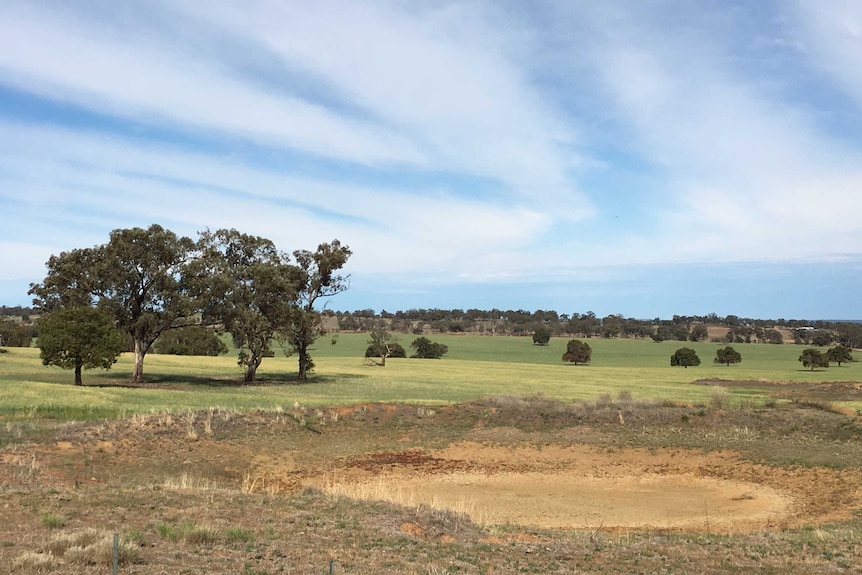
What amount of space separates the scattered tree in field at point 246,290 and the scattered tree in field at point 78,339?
280 inches

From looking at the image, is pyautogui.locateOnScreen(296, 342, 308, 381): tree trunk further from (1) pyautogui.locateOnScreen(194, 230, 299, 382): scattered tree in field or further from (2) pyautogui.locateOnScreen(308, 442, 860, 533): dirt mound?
(2) pyautogui.locateOnScreen(308, 442, 860, 533): dirt mound

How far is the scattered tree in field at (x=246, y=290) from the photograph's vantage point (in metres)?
49.4

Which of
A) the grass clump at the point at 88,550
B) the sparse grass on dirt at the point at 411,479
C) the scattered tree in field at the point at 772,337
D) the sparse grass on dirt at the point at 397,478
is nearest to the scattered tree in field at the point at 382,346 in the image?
the sparse grass on dirt at the point at 397,478

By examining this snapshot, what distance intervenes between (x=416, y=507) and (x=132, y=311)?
3941 centimetres

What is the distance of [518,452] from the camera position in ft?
92.1

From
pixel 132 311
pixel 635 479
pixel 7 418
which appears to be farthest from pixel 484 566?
pixel 132 311

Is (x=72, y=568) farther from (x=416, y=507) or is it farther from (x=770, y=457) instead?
(x=770, y=457)

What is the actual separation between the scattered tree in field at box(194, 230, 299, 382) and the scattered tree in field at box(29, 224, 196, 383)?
2.03 metres

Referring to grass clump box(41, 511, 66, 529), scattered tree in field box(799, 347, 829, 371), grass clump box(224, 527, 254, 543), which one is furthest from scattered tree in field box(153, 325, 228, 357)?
grass clump box(224, 527, 254, 543)

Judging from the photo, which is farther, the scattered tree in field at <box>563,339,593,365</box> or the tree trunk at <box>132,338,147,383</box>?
the scattered tree in field at <box>563,339,593,365</box>

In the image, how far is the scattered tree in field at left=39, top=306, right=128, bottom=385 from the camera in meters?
40.7

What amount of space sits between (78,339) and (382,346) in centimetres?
5175

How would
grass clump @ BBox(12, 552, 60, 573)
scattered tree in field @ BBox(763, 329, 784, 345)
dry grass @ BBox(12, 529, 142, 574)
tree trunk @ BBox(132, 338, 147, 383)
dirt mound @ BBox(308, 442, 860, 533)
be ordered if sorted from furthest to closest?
scattered tree in field @ BBox(763, 329, 784, 345), tree trunk @ BBox(132, 338, 147, 383), dirt mound @ BBox(308, 442, 860, 533), dry grass @ BBox(12, 529, 142, 574), grass clump @ BBox(12, 552, 60, 573)

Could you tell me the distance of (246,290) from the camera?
170ft
